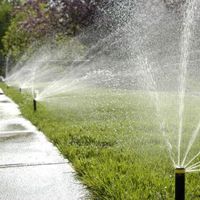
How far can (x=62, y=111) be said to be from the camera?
9.49m

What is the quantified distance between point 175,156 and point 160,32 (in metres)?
13.9

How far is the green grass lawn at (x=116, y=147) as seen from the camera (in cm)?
390

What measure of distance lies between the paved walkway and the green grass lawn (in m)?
0.13

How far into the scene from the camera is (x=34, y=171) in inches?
Answer: 187

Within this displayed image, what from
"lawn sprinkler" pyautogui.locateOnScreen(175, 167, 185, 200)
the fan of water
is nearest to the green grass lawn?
"lawn sprinkler" pyautogui.locateOnScreen(175, 167, 185, 200)

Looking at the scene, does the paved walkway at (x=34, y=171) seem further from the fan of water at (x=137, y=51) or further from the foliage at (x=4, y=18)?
the foliage at (x=4, y=18)

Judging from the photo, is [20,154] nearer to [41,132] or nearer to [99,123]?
[41,132]

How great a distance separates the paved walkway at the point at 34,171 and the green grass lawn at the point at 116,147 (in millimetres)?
134

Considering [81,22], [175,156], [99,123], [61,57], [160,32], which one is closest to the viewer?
[175,156]

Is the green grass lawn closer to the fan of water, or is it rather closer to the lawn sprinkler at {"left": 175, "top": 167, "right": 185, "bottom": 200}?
the lawn sprinkler at {"left": 175, "top": 167, "right": 185, "bottom": 200}

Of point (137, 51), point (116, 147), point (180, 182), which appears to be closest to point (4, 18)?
point (137, 51)

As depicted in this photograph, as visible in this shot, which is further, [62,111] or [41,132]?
[62,111]

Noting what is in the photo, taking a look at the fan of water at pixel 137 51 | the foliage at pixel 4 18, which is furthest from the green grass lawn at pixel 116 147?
the foliage at pixel 4 18

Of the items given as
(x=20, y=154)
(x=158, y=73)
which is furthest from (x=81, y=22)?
(x=20, y=154)
